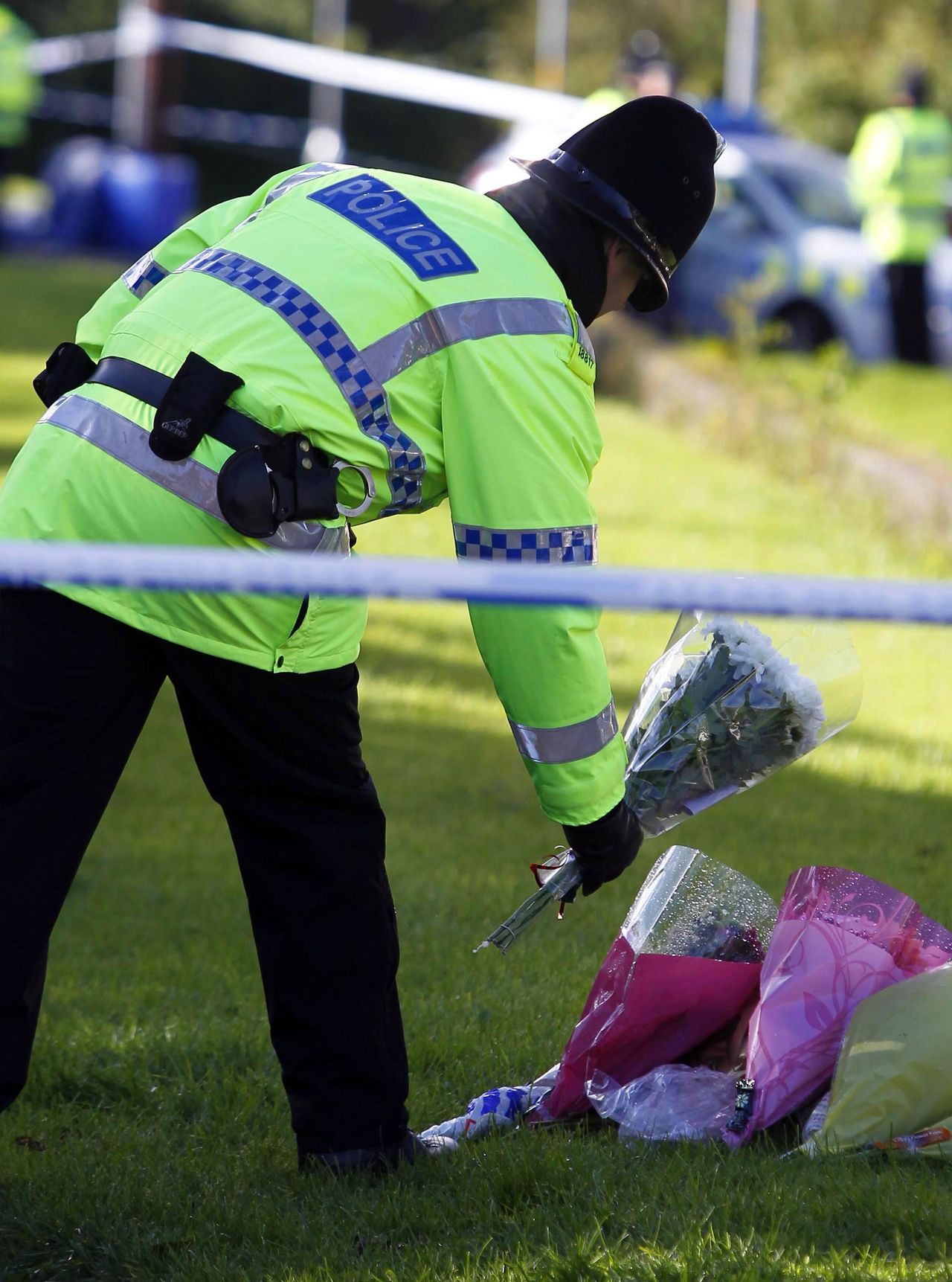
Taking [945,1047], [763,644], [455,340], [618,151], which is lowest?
[945,1047]

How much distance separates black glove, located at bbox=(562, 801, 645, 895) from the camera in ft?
8.68

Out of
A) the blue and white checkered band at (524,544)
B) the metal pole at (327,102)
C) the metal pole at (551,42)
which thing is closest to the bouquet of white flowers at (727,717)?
the blue and white checkered band at (524,544)

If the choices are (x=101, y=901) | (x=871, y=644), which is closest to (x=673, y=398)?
(x=871, y=644)

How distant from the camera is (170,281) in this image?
260 centimetres

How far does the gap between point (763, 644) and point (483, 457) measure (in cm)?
70

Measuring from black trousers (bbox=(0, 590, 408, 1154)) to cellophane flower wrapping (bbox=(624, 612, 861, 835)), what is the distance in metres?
0.51

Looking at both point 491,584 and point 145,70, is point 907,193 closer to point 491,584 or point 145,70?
point 145,70

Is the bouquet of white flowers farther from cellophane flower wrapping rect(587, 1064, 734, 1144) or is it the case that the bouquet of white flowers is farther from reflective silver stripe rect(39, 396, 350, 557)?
reflective silver stripe rect(39, 396, 350, 557)

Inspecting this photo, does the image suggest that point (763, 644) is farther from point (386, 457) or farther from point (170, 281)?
point (170, 281)

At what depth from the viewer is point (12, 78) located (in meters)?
18.6

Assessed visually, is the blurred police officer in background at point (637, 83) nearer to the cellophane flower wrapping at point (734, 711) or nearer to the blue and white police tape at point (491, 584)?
the cellophane flower wrapping at point (734, 711)

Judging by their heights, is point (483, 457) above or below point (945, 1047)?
above

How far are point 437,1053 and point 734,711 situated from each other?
0.98 m

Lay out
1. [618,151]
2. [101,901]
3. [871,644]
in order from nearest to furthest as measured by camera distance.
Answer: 1. [618,151]
2. [101,901]
3. [871,644]
